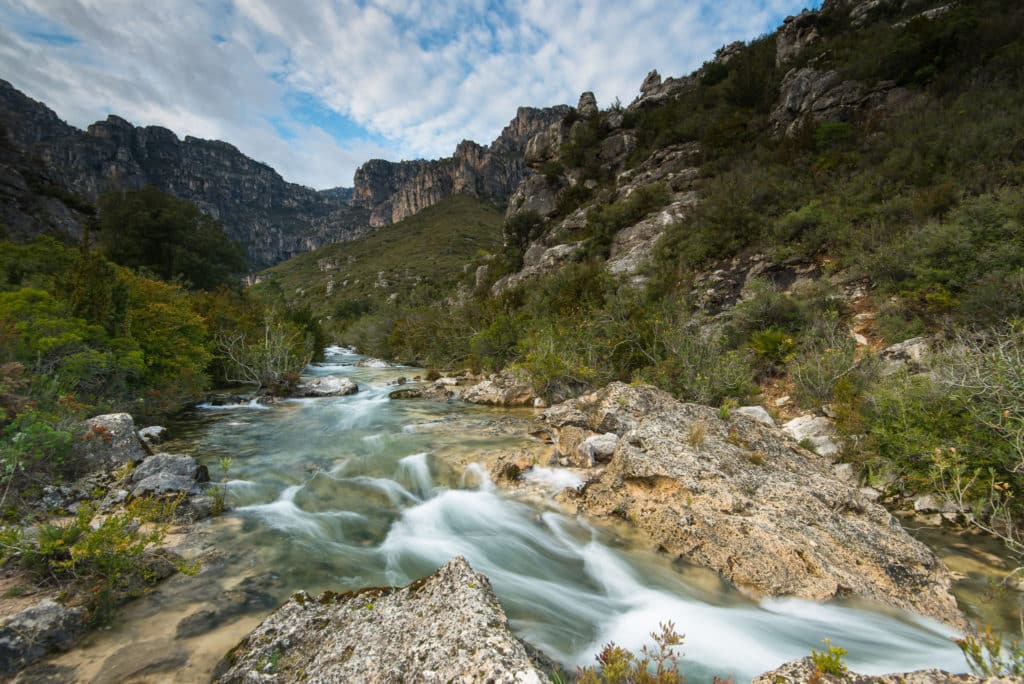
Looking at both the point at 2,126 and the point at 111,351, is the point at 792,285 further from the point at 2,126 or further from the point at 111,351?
the point at 2,126

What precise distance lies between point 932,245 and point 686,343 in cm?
549

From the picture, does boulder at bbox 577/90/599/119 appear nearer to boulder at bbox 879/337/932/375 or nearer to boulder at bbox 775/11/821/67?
boulder at bbox 775/11/821/67

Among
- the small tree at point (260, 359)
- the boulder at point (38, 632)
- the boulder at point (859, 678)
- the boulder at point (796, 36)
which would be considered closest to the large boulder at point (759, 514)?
the boulder at point (859, 678)

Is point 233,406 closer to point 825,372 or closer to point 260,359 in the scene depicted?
point 260,359

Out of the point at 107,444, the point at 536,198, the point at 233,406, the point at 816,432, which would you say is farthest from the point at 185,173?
the point at 816,432

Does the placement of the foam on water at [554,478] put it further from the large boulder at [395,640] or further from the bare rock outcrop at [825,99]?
the bare rock outcrop at [825,99]

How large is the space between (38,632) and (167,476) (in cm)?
298

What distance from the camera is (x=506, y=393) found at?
495 inches

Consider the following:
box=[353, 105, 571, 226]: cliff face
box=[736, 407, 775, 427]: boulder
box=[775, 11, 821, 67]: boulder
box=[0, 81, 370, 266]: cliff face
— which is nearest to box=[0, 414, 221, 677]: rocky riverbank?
box=[736, 407, 775, 427]: boulder

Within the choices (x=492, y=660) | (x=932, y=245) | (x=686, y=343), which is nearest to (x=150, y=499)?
(x=492, y=660)

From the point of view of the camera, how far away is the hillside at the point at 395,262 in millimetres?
57072

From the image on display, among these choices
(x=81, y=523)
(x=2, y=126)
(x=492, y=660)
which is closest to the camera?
(x=492, y=660)

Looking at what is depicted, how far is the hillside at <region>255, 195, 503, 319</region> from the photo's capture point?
5707 cm

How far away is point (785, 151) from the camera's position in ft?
60.0
